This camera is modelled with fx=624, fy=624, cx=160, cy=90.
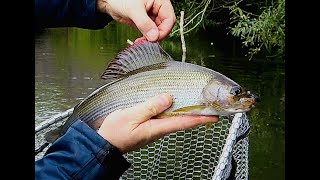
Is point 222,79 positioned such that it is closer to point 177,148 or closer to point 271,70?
point 177,148

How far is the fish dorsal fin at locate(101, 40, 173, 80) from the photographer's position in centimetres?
140

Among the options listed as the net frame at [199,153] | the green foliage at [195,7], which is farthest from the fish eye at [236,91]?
the green foliage at [195,7]

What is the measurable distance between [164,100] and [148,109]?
0.04m

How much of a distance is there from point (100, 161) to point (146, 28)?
0.42 meters

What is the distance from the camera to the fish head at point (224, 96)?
1336 millimetres

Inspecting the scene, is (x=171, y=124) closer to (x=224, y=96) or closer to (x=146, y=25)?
(x=224, y=96)

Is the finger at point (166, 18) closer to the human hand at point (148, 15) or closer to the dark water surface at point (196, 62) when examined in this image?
the human hand at point (148, 15)

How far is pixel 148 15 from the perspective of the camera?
5.09 ft

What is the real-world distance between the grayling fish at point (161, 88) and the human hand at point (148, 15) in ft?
0.21

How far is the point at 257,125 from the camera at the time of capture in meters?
5.72

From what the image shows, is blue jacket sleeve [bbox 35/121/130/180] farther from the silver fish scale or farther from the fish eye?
the fish eye
